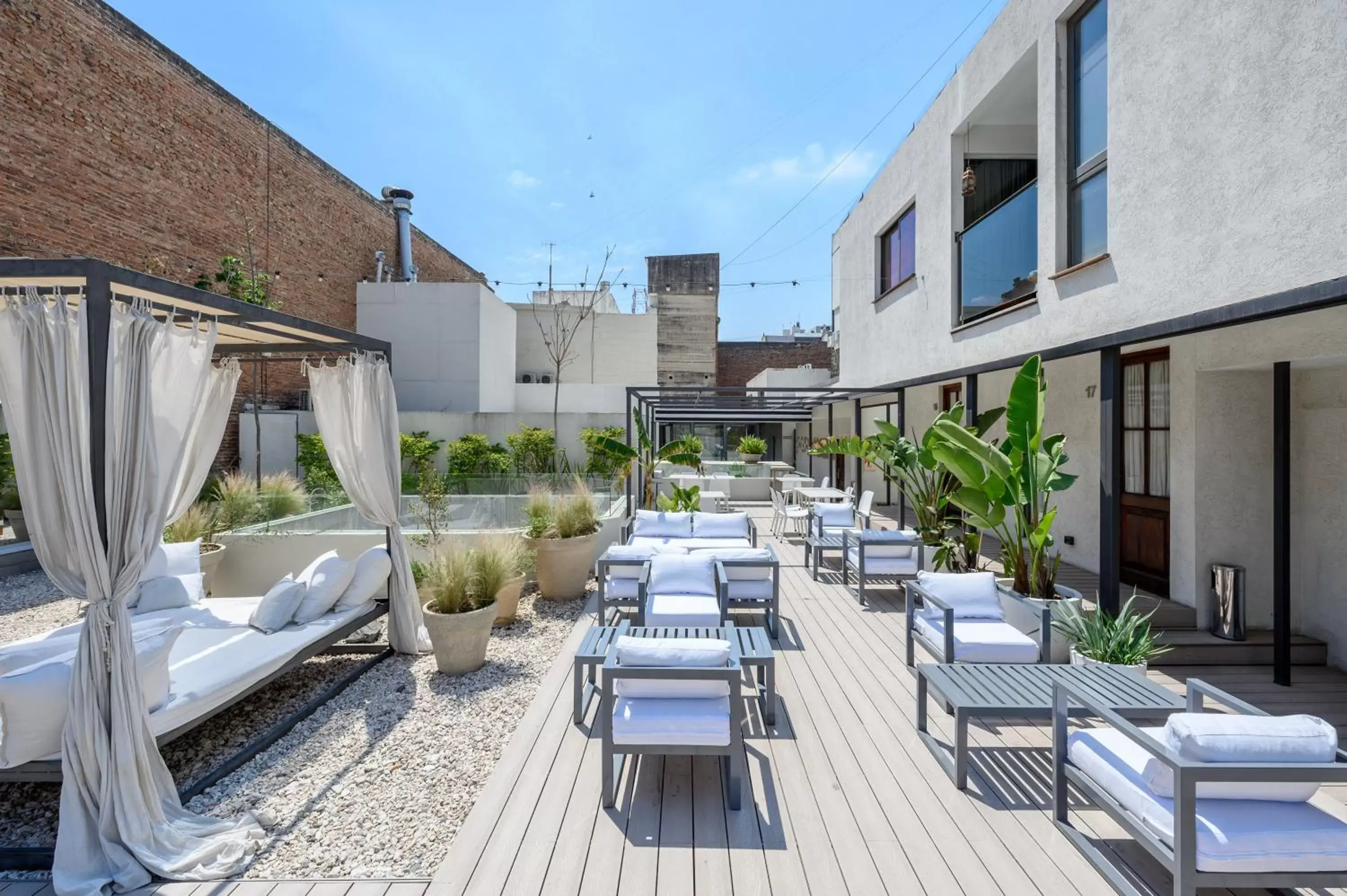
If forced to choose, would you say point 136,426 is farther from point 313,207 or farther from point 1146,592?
point 313,207

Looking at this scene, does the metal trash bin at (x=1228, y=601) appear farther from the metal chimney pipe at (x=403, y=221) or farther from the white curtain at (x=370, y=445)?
the metal chimney pipe at (x=403, y=221)

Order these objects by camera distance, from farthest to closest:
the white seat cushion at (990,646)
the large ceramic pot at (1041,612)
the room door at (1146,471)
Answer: the room door at (1146,471) → the large ceramic pot at (1041,612) → the white seat cushion at (990,646)

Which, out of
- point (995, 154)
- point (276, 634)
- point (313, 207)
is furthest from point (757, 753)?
point (313, 207)

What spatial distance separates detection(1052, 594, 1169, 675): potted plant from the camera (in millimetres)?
3859

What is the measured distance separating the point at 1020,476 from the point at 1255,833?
3197 mm

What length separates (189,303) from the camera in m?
3.50

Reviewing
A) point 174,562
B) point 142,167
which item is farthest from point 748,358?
point 174,562

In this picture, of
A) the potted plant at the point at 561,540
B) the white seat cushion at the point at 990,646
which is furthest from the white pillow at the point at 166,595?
the white seat cushion at the point at 990,646

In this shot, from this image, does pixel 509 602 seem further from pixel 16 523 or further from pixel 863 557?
pixel 16 523

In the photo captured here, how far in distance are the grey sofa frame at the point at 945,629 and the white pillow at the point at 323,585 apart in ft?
14.9

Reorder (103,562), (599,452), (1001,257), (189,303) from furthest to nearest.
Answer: (599,452)
(1001,257)
(189,303)
(103,562)

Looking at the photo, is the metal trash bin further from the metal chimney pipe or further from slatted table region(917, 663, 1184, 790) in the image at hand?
the metal chimney pipe

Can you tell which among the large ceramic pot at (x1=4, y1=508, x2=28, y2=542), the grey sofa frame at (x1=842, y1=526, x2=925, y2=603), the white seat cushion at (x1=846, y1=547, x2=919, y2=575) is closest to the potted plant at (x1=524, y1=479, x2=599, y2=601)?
the grey sofa frame at (x1=842, y1=526, x2=925, y2=603)

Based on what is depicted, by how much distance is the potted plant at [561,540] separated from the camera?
688 centimetres
